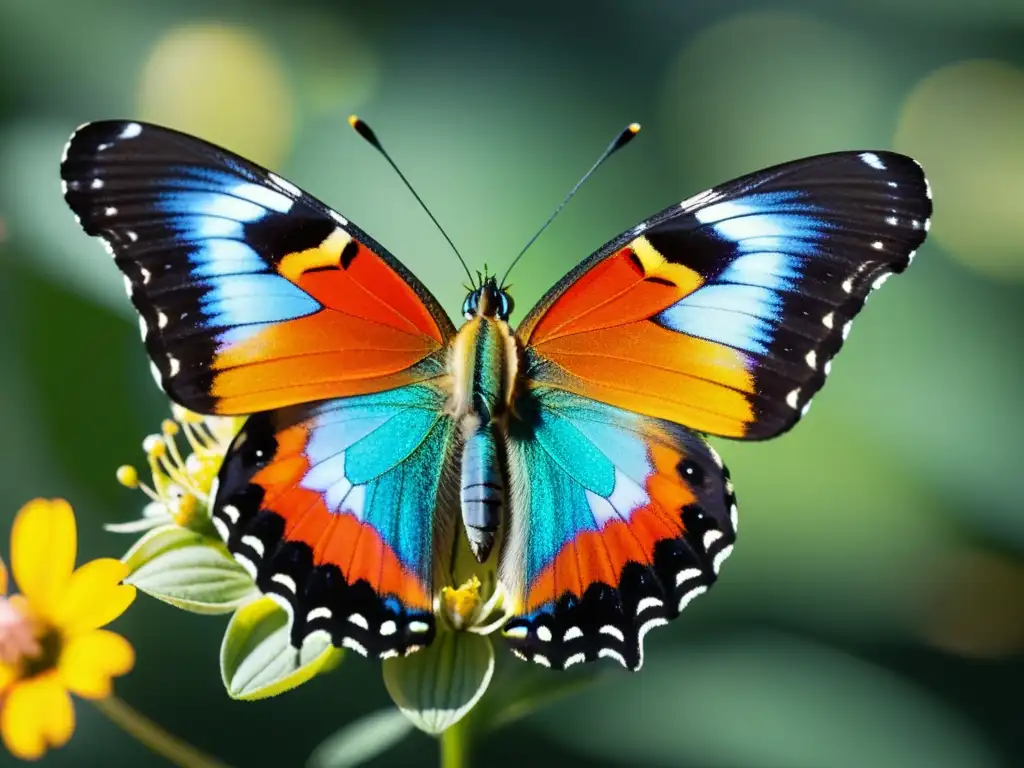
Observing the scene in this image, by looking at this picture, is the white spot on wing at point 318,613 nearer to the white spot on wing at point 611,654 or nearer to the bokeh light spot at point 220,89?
the white spot on wing at point 611,654

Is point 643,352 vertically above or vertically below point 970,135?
below

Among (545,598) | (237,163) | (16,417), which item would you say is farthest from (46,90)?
(545,598)

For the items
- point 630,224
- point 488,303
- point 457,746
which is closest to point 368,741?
point 457,746

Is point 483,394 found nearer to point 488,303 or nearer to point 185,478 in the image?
point 488,303

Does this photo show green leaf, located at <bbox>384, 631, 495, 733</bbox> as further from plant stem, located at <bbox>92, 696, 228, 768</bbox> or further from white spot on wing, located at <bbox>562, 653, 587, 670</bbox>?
plant stem, located at <bbox>92, 696, 228, 768</bbox>

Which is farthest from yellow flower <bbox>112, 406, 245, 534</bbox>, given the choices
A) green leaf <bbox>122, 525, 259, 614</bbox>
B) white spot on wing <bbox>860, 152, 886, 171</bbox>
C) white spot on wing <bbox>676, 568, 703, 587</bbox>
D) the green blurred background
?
white spot on wing <bbox>860, 152, 886, 171</bbox>

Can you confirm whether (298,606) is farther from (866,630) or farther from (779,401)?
(866,630)

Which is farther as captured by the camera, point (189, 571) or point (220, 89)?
point (220, 89)
